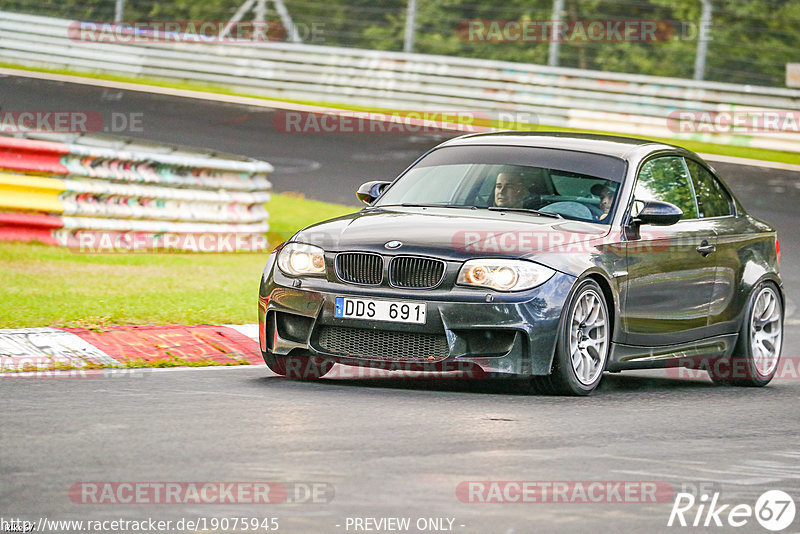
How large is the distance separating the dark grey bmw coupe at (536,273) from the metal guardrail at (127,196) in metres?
5.18

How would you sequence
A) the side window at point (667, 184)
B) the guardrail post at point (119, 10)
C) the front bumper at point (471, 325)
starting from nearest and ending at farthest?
the front bumper at point (471, 325), the side window at point (667, 184), the guardrail post at point (119, 10)

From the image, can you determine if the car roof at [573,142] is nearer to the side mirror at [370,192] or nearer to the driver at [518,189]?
the driver at [518,189]

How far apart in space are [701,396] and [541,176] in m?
1.70

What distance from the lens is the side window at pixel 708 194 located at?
10.4m

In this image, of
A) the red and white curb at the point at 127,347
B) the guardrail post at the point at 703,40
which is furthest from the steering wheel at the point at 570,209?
the guardrail post at the point at 703,40

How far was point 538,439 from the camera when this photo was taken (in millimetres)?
7188

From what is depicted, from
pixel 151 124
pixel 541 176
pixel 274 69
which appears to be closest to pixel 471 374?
pixel 541 176

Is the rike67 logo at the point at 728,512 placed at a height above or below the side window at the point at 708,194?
below

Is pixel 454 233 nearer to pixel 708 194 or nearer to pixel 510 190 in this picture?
pixel 510 190

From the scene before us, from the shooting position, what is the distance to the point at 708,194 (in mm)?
10555

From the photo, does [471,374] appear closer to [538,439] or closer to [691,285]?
[691,285]

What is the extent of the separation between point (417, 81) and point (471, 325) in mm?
19670

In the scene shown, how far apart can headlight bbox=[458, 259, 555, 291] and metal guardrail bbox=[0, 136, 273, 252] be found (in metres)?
6.94

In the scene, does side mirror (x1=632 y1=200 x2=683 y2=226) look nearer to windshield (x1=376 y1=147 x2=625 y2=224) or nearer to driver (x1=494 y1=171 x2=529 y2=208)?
windshield (x1=376 y1=147 x2=625 y2=224)
